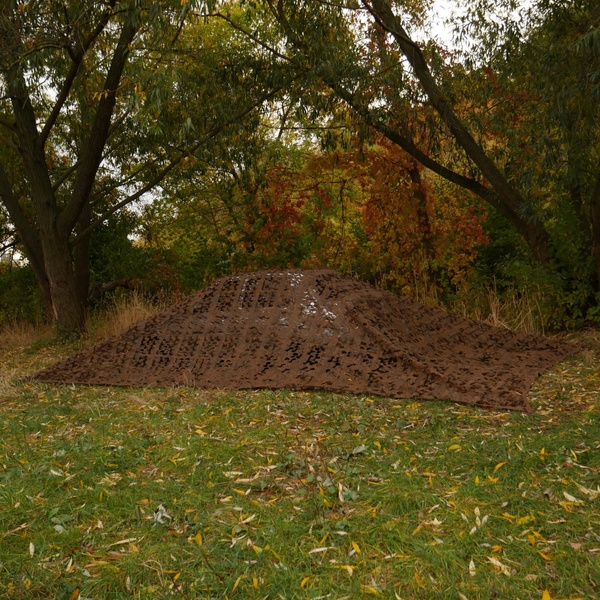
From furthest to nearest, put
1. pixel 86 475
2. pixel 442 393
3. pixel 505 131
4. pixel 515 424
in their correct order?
pixel 505 131 < pixel 442 393 < pixel 515 424 < pixel 86 475

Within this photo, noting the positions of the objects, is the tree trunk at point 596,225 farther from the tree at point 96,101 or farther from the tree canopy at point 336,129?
the tree at point 96,101

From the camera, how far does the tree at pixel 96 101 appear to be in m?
7.14

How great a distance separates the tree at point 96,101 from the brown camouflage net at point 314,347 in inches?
73.2

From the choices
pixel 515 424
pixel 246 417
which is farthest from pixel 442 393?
pixel 246 417

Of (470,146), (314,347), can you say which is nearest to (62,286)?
(314,347)

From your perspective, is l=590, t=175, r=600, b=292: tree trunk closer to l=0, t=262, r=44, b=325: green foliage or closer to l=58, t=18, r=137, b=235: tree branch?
l=58, t=18, r=137, b=235: tree branch

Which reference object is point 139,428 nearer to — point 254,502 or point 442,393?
point 254,502

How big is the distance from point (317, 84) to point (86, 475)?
584 cm

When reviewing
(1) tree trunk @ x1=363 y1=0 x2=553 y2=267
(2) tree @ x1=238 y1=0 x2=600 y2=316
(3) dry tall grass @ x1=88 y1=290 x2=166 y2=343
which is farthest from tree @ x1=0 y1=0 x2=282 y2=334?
(1) tree trunk @ x1=363 y1=0 x2=553 y2=267

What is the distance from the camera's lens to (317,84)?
8180mm

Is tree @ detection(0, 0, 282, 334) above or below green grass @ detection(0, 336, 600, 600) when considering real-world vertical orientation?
above

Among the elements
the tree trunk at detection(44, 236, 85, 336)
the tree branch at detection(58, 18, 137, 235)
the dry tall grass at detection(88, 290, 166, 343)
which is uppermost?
the tree branch at detection(58, 18, 137, 235)

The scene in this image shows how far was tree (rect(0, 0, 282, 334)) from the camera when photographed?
714cm

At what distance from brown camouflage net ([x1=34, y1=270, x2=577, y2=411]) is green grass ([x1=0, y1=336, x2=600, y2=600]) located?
19.6 inches
